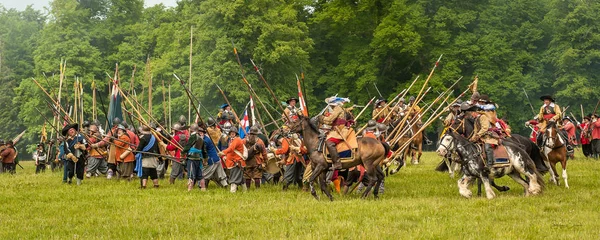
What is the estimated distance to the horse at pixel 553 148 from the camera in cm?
2019

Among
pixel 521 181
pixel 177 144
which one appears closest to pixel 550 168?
pixel 521 181

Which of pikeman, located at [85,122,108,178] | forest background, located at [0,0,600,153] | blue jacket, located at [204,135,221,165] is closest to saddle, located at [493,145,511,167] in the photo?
blue jacket, located at [204,135,221,165]

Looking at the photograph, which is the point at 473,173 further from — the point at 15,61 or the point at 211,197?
the point at 15,61

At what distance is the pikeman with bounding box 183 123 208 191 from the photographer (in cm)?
2054

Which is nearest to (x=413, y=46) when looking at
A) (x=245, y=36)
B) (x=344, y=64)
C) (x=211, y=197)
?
(x=344, y=64)

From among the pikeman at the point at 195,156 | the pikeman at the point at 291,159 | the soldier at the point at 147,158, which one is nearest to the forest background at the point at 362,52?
the soldier at the point at 147,158

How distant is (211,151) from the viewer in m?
20.8

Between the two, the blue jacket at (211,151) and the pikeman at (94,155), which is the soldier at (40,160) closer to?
the pikeman at (94,155)

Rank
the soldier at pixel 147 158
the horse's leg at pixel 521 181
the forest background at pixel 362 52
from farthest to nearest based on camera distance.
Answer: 1. the forest background at pixel 362 52
2. the soldier at pixel 147 158
3. the horse's leg at pixel 521 181

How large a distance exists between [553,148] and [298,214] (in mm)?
8472

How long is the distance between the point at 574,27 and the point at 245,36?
2081 centimetres

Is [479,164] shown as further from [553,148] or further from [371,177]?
[553,148]

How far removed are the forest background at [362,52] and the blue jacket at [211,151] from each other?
86.5 ft

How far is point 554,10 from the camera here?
176 feet
